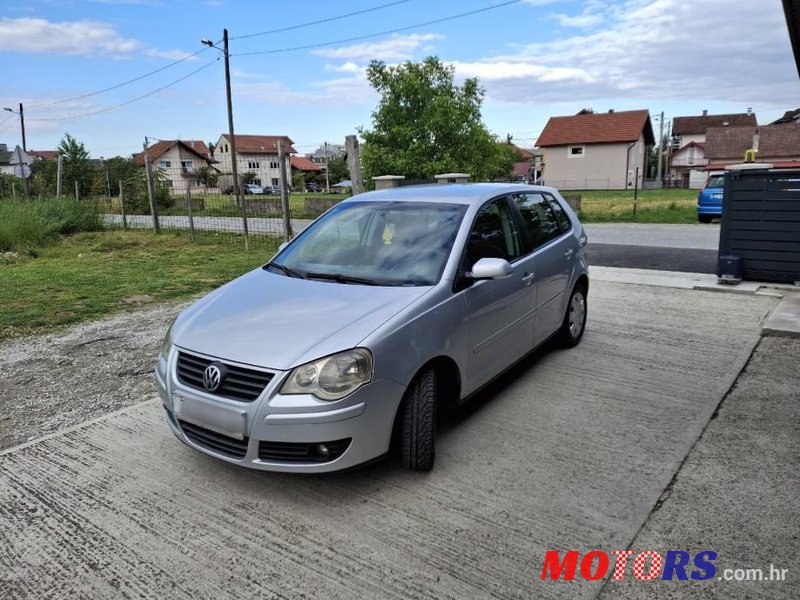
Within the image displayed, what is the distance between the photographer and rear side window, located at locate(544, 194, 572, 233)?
5.25 meters

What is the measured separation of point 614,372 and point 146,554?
3.71 metres

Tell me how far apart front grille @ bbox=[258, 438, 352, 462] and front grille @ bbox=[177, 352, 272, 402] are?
26 cm

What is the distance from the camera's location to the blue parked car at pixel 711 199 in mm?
16391

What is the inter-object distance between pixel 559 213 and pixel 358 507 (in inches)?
136

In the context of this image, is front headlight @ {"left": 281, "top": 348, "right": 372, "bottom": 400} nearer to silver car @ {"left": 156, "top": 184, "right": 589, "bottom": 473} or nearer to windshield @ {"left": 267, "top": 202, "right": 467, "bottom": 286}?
silver car @ {"left": 156, "top": 184, "right": 589, "bottom": 473}

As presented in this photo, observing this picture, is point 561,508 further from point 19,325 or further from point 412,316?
point 19,325

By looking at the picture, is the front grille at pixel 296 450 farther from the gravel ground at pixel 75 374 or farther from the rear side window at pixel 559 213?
the rear side window at pixel 559 213

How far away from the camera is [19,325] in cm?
650

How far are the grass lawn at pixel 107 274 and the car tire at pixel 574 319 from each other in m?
5.28

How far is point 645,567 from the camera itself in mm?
2490

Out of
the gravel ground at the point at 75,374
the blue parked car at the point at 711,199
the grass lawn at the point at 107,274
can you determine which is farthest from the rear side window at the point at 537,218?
the blue parked car at the point at 711,199

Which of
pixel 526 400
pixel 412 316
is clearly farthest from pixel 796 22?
pixel 412 316

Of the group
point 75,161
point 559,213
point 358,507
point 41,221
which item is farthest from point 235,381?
point 75,161

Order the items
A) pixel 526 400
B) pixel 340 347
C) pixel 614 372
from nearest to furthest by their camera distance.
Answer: pixel 340 347, pixel 526 400, pixel 614 372
